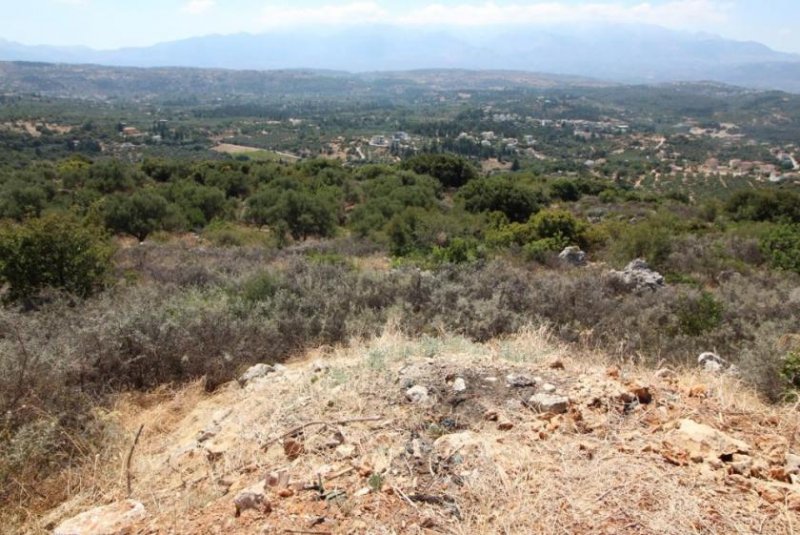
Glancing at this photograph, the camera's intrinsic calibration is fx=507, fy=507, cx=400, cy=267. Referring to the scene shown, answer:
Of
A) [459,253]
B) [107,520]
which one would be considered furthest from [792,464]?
[459,253]

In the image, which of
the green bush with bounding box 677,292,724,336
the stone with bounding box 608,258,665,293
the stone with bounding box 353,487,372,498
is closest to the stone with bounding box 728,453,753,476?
the stone with bounding box 353,487,372,498

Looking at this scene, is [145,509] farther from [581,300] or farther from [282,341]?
[581,300]

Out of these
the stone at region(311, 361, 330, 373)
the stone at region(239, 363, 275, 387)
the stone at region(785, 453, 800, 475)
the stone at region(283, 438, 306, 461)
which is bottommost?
the stone at region(239, 363, 275, 387)

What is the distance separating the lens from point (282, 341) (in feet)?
17.8

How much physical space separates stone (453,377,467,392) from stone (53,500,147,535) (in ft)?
6.65

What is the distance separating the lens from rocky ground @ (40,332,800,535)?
244cm

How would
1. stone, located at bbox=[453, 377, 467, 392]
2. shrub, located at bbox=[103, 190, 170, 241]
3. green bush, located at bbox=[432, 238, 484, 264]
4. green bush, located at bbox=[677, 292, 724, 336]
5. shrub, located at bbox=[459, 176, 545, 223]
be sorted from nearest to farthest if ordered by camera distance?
stone, located at bbox=[453, 377, 467, 392]
green bush, located at bbox=[677, 292, 724, 336]
green bush, located at bbox=[432, 238, 484, 264]
shrub, located at bbox=[103, 190, 170, 241]
shrub, located at bbox=[459, 176, 545, 223]

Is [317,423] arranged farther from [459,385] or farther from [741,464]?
[741,464]

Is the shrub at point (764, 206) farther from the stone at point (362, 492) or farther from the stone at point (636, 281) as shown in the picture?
the stone at point (362, 492)

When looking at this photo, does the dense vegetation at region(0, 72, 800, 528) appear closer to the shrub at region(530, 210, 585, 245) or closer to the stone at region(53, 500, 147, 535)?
the shrub at region(530, 210, 585, 245)

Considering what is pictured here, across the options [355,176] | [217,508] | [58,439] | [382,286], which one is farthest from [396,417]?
[355,176]

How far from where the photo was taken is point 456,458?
2.84 metres

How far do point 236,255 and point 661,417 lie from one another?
9.61m

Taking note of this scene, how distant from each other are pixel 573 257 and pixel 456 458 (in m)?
9.76
